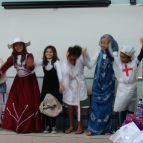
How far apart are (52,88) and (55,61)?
1.21ft

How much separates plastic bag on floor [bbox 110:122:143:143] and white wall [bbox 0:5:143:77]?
2.20 metres

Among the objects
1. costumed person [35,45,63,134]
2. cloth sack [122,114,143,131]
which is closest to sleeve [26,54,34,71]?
costumed person [35,45,63,134]

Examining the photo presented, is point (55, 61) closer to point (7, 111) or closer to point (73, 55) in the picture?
point (73, 55)

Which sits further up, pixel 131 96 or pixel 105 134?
pixel 131 96

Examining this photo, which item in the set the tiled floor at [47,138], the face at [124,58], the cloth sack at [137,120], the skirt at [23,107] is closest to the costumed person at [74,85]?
the tiled floor at [47,138]

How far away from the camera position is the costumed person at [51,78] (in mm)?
4434

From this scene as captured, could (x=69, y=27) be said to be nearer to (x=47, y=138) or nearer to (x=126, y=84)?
(x=126, y=84)

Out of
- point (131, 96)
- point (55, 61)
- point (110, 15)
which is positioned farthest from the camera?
point (110, 15)

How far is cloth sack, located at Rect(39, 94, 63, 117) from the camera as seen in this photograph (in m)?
4.31

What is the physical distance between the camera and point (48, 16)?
5.13m

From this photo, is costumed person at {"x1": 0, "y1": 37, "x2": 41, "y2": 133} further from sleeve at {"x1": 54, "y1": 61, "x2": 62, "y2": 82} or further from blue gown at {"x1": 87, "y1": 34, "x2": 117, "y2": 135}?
blue gown at {"x1": 87, "y1": 34, "x2": 117, "y2": 135}

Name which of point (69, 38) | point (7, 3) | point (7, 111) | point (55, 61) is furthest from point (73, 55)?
point (7, 3)

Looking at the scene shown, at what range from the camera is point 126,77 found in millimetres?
4102

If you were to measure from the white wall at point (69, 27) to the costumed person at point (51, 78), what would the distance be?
24.6 inches
